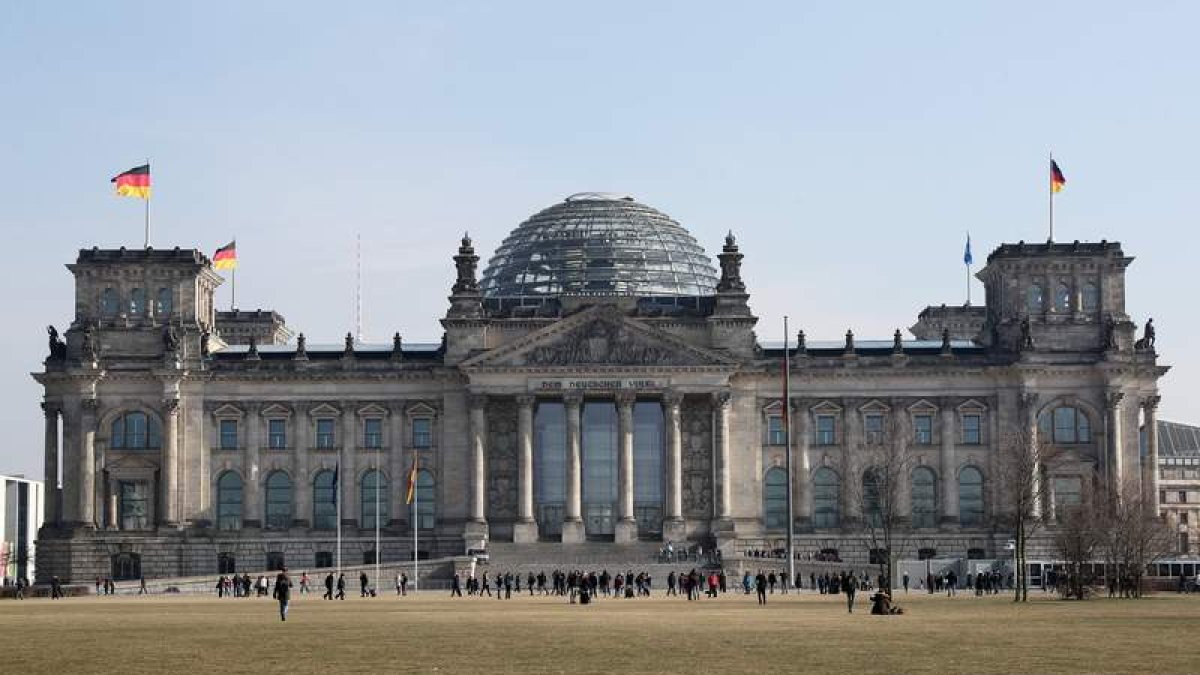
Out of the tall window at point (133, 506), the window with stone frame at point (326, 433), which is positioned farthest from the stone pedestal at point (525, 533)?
the tall window at point (133, 506)

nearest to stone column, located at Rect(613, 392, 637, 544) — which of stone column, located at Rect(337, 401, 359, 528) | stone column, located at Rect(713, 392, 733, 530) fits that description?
stone column, located at Rect(713, 392, 733, 530)

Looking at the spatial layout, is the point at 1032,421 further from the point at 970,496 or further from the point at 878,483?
the point at 878,483

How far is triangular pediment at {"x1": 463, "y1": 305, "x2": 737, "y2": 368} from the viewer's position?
148500 mm

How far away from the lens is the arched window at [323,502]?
152375mm

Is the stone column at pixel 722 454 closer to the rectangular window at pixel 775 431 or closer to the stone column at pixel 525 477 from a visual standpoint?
the rectangular window at pixel 775 431

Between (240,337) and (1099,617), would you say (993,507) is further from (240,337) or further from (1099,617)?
(1099,617)

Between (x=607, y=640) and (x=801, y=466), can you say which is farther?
(x=801, y=466)

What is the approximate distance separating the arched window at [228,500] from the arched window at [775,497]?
35131 millimetres

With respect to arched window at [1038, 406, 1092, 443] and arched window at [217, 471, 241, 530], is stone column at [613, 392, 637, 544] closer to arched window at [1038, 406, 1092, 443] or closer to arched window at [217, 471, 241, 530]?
arched window at [217, 471, 241, 530]

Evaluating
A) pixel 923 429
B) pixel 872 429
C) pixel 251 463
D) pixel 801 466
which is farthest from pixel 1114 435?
pixel 251 463

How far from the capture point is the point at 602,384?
14838 cm

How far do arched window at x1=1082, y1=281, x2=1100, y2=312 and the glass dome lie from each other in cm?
2801

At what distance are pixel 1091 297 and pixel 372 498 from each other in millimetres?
49728

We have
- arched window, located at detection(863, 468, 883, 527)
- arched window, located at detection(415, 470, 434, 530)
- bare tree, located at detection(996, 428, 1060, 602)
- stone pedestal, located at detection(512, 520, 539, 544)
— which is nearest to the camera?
bare tree, located at detection(996, 428, 1060, 602)
